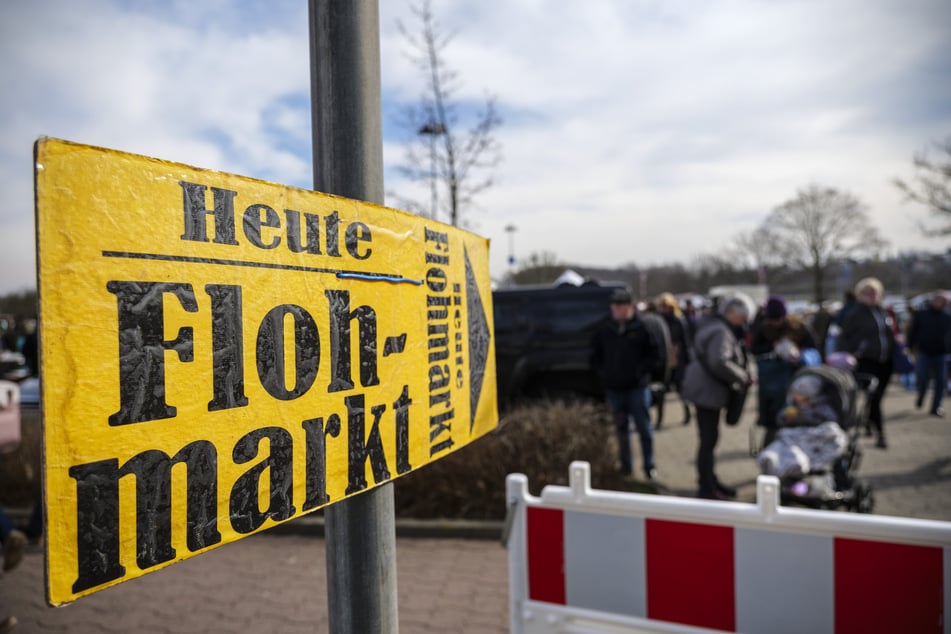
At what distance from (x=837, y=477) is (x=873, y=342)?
374cm

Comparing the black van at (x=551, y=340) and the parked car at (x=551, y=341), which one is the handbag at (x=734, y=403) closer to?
the parked car at (x=551, y=341)

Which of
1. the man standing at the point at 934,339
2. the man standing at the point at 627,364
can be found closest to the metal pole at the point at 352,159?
the man standing at the point at 627,364

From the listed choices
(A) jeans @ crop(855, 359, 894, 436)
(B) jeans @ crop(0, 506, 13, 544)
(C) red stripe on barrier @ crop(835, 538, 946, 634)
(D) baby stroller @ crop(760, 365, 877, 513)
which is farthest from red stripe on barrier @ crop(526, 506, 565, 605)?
(A) jeans @ crop(855, 359, 894, 436)

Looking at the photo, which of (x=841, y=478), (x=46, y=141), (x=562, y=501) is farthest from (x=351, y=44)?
(x=841, y=478)

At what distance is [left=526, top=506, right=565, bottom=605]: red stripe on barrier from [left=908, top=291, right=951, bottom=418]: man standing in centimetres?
937

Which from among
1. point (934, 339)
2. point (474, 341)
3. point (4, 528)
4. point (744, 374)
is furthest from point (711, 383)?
point (934, 339)

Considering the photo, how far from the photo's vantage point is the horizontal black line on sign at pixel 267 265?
0.81m

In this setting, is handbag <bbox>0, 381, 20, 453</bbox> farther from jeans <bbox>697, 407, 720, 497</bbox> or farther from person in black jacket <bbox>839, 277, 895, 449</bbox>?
person in black jacket <bbox>839, 277, 895, 449</bbox>

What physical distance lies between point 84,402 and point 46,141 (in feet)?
0.97

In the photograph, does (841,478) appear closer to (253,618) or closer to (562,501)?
(562,501)

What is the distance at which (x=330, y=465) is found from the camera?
1.10 meters

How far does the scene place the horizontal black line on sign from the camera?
812 mm

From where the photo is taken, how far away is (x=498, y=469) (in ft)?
17.4

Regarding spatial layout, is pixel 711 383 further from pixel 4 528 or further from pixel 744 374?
pixel 4 528
